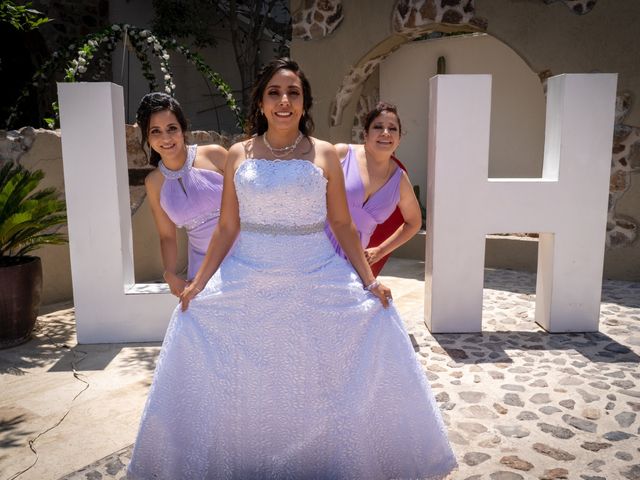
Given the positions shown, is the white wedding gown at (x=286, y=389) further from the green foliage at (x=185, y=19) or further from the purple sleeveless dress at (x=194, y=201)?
the green foliage at (x=185, y=19)

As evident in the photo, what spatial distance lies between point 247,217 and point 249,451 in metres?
1.01

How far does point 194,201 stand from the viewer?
3.40 m

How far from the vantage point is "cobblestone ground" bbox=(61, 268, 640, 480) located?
285 centimetres

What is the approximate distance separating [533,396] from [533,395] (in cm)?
1

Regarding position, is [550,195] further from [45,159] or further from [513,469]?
[45,159]

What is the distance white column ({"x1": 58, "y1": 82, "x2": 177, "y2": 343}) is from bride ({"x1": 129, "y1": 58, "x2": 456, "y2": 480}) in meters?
2.34

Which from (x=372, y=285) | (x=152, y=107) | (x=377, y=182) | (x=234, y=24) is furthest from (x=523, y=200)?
(x=234, y=24)

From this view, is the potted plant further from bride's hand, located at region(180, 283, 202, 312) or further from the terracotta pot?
bride's hand, located at region(180, 283, 202, 312)

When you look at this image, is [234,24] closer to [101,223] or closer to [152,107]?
[101,223]

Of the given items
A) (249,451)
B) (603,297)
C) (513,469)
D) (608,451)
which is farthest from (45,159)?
(603,297)

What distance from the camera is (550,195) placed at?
15.6 ft

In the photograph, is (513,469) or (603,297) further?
(603,297)

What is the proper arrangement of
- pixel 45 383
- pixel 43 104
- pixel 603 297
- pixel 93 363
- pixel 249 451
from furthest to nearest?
pixel 43 104
pixel 603 297
pixel 93 363
pixel 45 383
pixel 249 451

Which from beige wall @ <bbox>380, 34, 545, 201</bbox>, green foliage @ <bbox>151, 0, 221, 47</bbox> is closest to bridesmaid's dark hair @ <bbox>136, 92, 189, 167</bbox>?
beige wall @ <bbox>380, 34, 545, 201</bbox>
